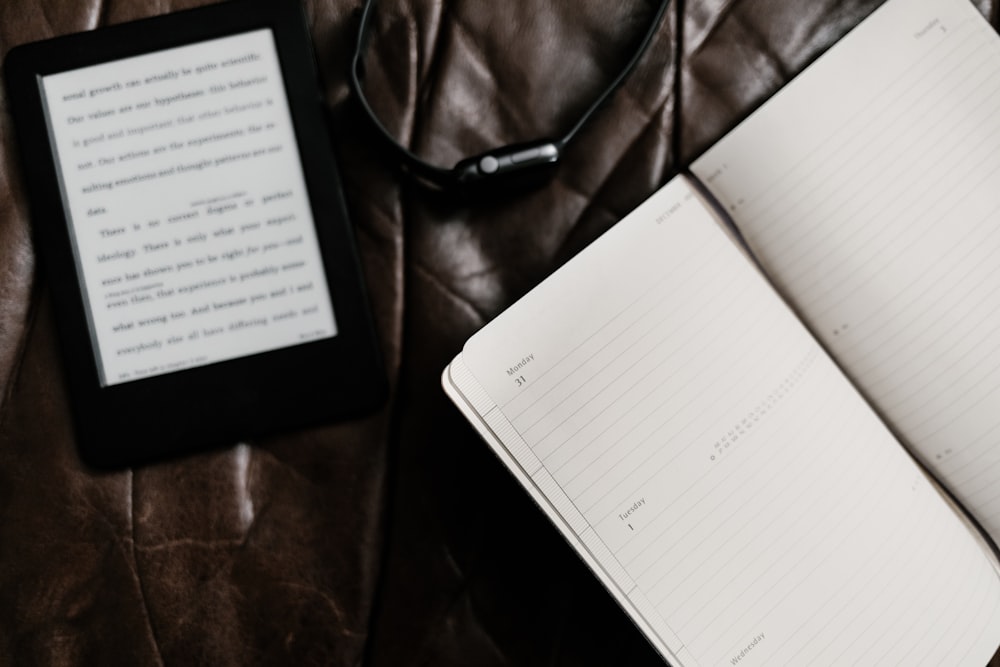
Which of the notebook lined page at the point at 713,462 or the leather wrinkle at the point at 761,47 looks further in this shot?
the leather wrinkle at the point at 761,47

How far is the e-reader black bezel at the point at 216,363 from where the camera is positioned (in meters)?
0.57

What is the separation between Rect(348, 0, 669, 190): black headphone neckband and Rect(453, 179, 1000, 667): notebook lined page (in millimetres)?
73

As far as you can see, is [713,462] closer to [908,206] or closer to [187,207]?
[908,206]

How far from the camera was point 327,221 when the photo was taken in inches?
23.0

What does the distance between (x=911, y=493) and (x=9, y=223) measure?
24.9 inches

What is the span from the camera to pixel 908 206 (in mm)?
571

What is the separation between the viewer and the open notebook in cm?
51

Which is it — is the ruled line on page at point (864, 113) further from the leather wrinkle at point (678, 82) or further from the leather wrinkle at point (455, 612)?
the leather wrinkle at point (455, 612)

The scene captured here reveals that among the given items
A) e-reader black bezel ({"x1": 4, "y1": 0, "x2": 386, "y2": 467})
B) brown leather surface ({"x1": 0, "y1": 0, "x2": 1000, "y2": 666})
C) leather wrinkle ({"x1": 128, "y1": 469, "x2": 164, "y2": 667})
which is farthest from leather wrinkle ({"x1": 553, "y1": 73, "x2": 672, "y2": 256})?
leather wrinkle ({"x1": 128, "y1": 469, "x2": 164, "y2": 667})

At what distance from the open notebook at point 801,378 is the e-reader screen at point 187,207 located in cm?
16

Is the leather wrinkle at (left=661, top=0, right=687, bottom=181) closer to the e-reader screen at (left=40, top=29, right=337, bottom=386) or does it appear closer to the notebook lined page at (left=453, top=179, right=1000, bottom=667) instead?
the notebook lined page at (left=453, top=179, right=1000, bottom=667)

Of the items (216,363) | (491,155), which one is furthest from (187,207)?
(491,155)

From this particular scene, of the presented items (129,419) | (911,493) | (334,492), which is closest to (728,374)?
(911,493)

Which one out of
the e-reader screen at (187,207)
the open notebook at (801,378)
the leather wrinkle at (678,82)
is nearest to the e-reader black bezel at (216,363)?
the e-reader screen at (187,207)
